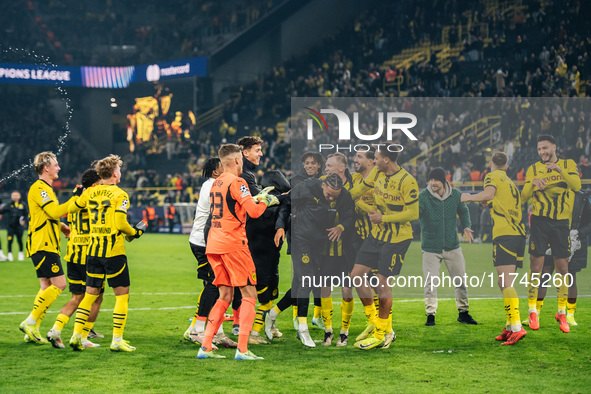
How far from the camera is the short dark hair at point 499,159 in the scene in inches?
344

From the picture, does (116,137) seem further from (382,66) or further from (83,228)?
(83,228)

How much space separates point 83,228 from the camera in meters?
7.82

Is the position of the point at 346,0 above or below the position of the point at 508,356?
above

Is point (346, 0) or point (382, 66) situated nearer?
point (382, 66)

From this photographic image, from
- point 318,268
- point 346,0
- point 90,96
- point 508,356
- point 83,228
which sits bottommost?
point 508,356

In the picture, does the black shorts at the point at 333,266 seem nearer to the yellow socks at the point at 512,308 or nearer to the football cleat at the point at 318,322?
the football cleat at the point at 318,322

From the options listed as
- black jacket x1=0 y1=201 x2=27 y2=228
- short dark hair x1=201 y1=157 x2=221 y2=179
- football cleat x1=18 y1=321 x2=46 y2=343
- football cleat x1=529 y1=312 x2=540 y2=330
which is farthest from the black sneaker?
black jacket x1=0 y1=201 x2=27 y2=228

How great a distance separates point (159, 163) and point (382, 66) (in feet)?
50.2

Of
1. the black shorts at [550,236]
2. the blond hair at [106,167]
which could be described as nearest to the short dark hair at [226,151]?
the blond hair at [106,167]

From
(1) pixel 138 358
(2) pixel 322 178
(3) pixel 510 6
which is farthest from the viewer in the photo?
(3) pixel 510 6

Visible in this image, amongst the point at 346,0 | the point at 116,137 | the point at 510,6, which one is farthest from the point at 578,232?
the point at 116,137

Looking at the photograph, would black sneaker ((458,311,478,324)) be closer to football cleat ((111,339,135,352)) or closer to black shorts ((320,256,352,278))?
black shorts ((320,256,352,278))

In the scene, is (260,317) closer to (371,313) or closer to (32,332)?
(371,313)

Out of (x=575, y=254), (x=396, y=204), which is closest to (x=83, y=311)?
(x=396, y=204)
